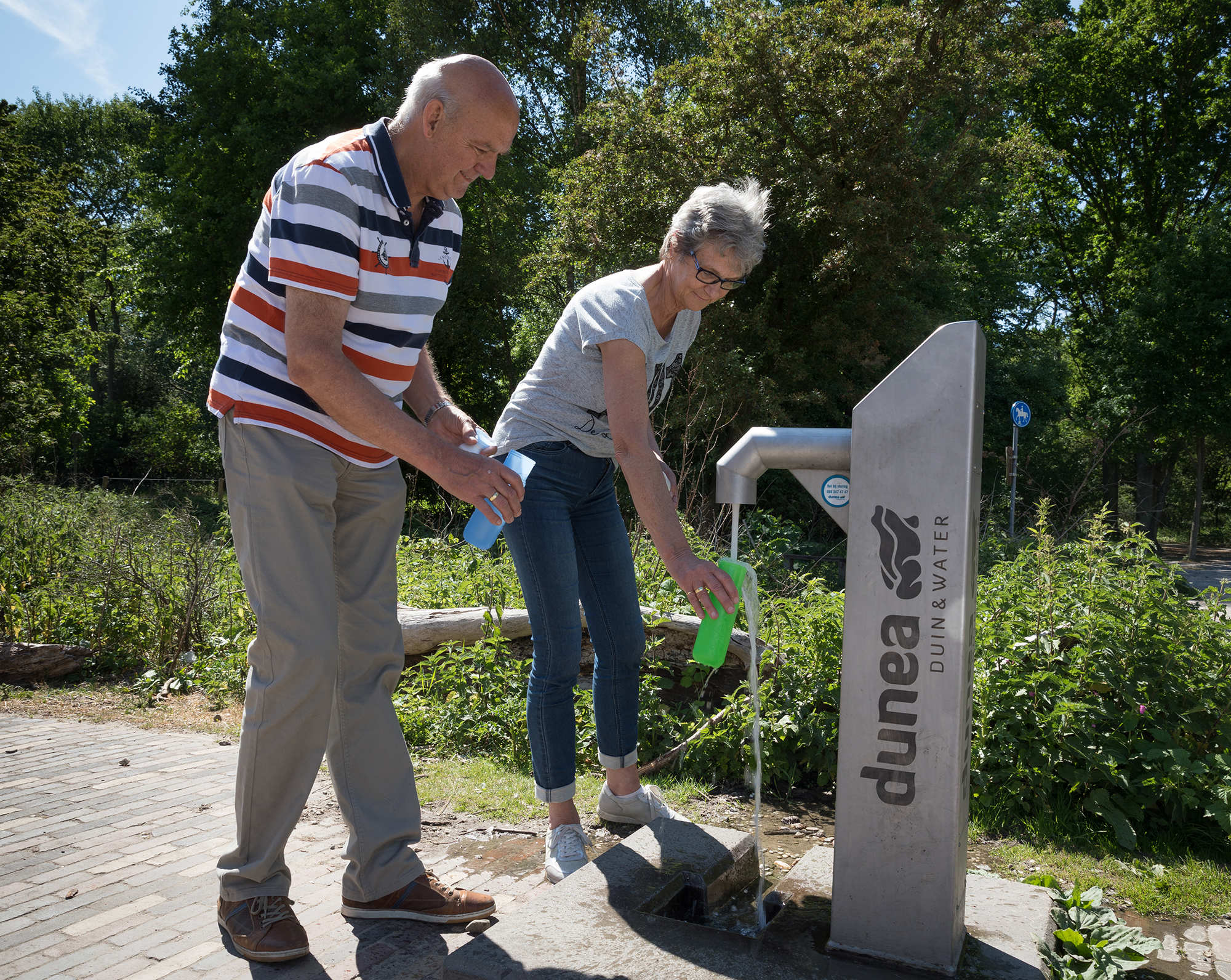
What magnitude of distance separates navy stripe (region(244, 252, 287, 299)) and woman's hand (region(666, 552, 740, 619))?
1.12 metres

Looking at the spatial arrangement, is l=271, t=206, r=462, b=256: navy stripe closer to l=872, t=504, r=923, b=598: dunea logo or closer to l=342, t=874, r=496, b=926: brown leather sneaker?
l=872, t=504, r=923, b=598: dunea logo

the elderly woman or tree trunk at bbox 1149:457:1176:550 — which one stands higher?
tree trunk at bbox 1149:457:1176:550

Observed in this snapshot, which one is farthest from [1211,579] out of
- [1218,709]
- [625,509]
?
[1218,709]

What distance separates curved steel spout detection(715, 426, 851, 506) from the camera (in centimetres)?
192

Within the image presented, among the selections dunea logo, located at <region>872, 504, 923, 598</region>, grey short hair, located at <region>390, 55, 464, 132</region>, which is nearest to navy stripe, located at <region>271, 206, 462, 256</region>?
grey short hair, located at <region>390, 55, 464, 132</region>

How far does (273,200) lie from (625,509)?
8.04m

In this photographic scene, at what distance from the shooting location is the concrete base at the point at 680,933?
1725 millimetres

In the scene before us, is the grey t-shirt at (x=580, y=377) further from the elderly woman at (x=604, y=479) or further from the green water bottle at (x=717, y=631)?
the green water bottle at (x=717, y=631)

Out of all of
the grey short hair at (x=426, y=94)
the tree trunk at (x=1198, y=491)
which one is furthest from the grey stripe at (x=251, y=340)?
the tree trunk at (x=1198, y=491)

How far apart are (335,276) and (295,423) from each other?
1.18 ft

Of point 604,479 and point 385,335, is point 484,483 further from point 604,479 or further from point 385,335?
point 604,479

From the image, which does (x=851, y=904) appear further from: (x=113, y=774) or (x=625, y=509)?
(x=625, y=509)

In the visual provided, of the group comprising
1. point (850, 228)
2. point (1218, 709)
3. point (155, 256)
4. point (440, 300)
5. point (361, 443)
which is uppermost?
point (155, 256)

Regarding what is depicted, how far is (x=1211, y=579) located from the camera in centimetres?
1725
